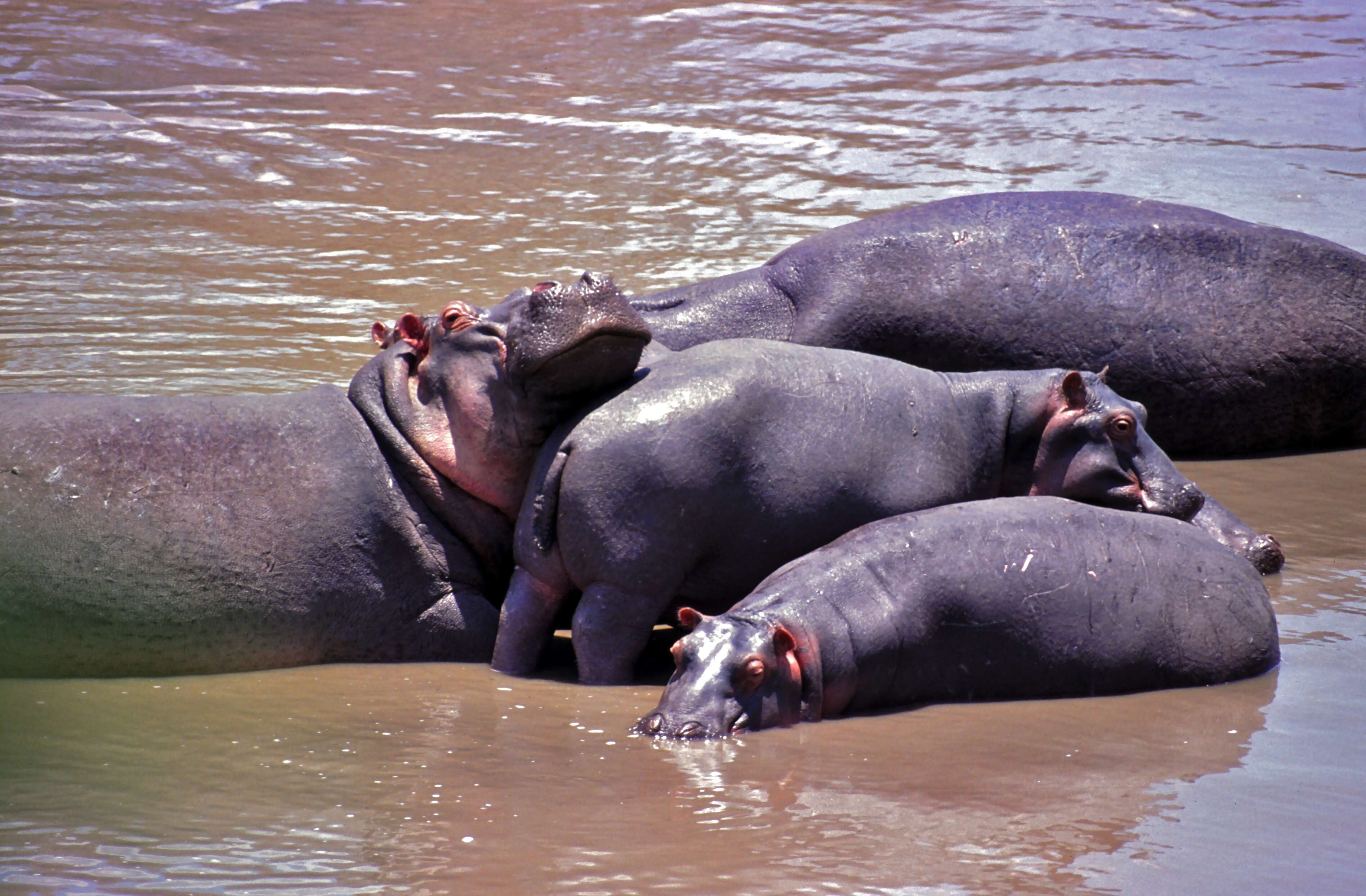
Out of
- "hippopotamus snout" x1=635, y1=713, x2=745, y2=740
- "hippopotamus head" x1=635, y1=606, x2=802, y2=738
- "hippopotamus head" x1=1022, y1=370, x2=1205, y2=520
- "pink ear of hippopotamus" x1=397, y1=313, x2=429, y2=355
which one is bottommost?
"hippopotamus snout" x1=635, y1=713, x2=745, y2=740

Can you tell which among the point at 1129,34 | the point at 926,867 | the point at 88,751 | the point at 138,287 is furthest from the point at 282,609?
the point at 1129,34

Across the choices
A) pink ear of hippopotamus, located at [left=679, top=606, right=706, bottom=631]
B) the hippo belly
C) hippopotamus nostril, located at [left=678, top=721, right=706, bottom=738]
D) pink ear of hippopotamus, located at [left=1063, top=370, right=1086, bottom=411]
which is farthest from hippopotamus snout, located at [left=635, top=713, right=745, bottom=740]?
pink ear of hippopotamus, located at [left=1063, top=370, right=1086, bottom=411]

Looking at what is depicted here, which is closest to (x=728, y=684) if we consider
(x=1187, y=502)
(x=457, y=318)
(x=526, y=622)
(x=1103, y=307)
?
(x=526, y=622)

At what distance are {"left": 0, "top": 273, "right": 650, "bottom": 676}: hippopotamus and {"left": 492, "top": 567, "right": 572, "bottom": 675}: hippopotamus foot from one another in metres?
0.20

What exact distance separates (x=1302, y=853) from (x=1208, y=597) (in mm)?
1445

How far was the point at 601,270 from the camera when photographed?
30.1 ft

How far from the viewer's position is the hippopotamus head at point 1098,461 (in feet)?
17.1

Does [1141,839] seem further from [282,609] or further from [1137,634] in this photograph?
[282,609]

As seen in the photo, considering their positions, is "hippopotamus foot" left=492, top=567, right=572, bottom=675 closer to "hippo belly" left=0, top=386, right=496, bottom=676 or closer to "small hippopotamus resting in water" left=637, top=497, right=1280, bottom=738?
"hippo belly" left=0, top=386, right=496, bottom=676

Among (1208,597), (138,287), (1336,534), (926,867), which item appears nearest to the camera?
(926,867)

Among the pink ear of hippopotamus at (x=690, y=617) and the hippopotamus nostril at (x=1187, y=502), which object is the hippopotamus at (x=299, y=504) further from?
Result: the hippopotamus nostril at (x=1187, y=502)

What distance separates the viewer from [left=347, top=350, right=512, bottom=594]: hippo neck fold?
16.6 ft

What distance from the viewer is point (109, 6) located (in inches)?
569

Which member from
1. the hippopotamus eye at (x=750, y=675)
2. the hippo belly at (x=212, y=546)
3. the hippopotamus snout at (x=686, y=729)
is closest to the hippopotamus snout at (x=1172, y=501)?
the hippopotamus eye at (x=750, y=675)
